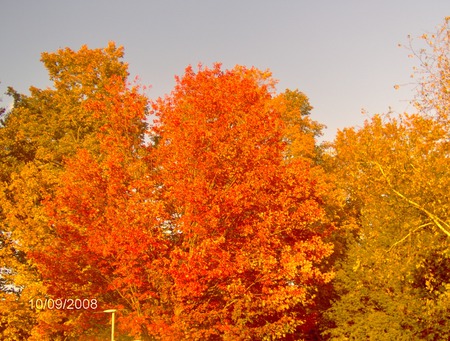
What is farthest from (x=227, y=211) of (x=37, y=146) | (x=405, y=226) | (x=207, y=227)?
(x=37, y=146)

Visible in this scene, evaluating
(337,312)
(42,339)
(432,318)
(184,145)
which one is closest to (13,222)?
(42,339)

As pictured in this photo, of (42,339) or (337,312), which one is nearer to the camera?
(42,339)

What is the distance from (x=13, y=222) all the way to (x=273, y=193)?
1507 cm

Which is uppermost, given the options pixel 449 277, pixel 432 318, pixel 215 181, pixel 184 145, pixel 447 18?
pixel 447 18

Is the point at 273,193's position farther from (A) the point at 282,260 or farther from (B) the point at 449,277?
(B) the point at 449,277

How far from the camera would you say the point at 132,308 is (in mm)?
22406

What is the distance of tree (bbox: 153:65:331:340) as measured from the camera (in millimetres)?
20453

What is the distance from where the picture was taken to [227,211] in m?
21.3

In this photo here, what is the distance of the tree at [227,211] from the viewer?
67.1ft
